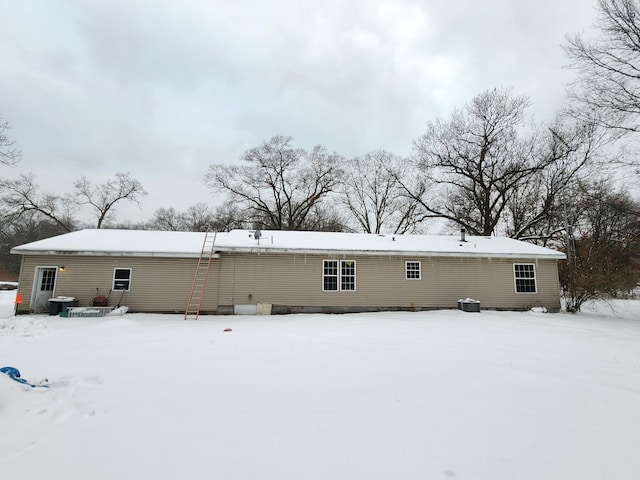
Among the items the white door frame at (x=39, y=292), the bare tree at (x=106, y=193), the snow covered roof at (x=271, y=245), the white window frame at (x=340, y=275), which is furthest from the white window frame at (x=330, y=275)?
the bare tree at (x=106, y=193)

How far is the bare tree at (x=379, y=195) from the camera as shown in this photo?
26.4 metres

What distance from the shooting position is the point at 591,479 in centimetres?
220

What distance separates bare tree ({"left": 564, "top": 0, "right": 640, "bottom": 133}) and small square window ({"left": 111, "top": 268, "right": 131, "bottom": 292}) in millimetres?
20462

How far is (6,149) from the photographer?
490 inches

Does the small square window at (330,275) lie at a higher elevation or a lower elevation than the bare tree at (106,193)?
lower

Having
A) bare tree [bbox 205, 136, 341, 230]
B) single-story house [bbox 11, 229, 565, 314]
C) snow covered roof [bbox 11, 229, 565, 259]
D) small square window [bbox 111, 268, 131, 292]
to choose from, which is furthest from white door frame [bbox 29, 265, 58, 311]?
bare tree [bbox 205, 136, 341, 230]

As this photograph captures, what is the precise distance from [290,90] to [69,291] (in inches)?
662

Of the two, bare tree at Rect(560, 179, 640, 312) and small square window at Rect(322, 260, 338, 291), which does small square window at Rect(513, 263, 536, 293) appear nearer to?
bare tree at Rect(560, 179, 640, 312)

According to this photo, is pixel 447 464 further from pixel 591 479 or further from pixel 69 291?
pixel 69 291

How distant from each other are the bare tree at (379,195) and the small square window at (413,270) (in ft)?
44.4

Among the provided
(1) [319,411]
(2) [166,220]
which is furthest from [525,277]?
(2) [166,220]

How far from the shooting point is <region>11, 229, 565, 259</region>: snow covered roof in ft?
37.9

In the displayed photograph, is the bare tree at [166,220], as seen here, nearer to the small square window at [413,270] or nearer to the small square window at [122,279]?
the small square window at [122,279]

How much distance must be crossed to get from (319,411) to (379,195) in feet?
86.3
